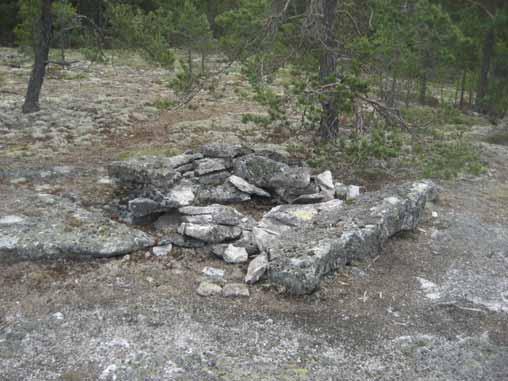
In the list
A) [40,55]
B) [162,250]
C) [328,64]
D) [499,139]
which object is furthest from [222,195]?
[499,139]

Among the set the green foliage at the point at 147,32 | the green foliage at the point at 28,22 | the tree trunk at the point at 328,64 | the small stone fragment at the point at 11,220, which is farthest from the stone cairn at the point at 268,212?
the green foliage at the point at 28,22

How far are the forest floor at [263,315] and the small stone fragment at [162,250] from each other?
114 millimetres

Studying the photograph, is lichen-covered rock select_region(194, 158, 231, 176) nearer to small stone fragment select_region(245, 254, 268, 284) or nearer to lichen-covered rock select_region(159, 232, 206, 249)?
lichen-covered rock select_region(159, 232, 206, 249)

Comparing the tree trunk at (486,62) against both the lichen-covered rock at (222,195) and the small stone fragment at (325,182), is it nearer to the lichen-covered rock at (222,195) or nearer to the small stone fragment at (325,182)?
the small stone fragment at (325,182)

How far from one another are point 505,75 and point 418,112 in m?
11.4

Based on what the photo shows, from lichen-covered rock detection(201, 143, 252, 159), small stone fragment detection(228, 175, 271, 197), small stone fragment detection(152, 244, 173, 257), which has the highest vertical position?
lichen-covered rock detection(201, 143, 252, 159)

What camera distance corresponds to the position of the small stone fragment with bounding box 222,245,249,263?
262 inches

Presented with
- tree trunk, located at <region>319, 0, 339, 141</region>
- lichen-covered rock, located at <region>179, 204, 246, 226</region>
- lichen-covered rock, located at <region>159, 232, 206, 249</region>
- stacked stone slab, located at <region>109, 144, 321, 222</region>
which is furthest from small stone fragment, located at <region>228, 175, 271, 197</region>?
tree trunk, located at <region>319, 0, 339, 141</region>

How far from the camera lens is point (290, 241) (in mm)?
6543

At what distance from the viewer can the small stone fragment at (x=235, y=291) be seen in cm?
595

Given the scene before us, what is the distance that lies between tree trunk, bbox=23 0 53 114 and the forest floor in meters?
4.57

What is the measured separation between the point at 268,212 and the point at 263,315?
2.40 meters

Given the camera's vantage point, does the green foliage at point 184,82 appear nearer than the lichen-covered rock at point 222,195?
No

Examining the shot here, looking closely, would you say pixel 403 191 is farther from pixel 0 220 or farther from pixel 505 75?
pixel 505 75
